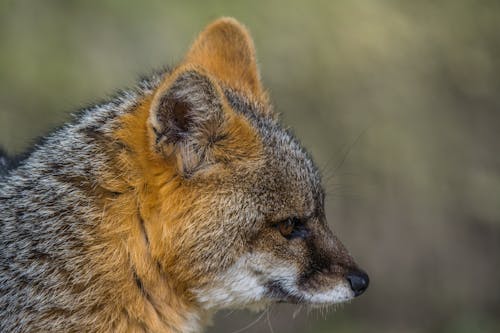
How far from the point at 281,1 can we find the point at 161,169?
8506 millimetres

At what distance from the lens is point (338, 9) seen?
13.2m

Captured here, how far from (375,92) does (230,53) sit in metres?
6.75

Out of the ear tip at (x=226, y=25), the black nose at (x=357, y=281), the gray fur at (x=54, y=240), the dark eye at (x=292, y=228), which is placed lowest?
the gray fur at (x=54, y=240)

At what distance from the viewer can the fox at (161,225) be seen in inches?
211

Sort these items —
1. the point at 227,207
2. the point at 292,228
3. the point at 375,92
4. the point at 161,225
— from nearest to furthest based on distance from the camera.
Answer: the point at 161,225 → the point at 227,207 → the point at 292,228 → the point at 375,92

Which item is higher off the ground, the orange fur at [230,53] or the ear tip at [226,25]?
the ear tip at [226,25]

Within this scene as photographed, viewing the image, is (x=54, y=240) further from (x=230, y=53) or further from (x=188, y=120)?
(x=230, y=53)

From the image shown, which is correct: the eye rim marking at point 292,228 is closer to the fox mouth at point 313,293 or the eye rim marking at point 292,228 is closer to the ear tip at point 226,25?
the fox mouth at point 313,293

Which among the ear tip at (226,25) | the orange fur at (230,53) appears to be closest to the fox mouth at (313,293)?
the orange fur at (230,53)

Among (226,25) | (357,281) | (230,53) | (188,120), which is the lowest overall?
A: (357,281)

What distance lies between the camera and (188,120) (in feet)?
17.7

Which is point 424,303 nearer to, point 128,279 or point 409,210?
point 409,210

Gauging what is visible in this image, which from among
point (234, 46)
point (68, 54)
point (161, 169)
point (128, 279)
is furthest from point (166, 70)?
point (68, 54)

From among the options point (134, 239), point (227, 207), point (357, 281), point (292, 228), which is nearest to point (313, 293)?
point (357, 281)
